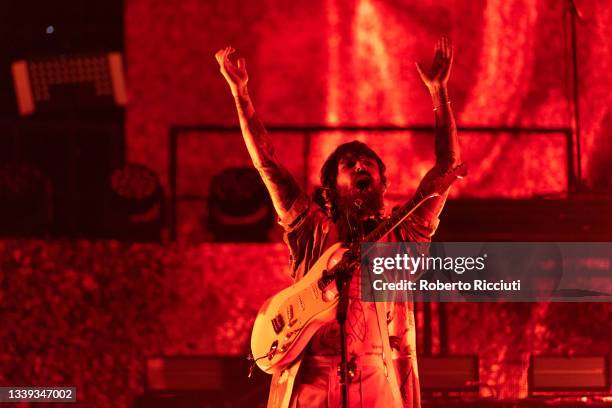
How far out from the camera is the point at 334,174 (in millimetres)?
2092

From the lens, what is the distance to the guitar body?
1.94 meters

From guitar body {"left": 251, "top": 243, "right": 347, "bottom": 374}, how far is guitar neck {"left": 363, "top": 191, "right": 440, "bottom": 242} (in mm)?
84

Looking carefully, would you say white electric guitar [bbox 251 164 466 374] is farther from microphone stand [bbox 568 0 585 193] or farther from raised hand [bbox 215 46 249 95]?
microphone stand [bbox 568 0 585 193]

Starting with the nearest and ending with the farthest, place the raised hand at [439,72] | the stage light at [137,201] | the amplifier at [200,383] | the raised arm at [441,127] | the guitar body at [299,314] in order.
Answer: the guitar body at [299,314], the raised arm at [441,127], the raised hand at [439,72], the amplifier at [200,383], the stage light at [137,201]

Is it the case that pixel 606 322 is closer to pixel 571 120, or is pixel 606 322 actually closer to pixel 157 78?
pixel 571 120

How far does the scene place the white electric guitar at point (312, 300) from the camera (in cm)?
189

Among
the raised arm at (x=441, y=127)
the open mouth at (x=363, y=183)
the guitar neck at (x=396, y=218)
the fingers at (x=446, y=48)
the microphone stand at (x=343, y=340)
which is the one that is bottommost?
the microphone stand at (x=343, y=340)

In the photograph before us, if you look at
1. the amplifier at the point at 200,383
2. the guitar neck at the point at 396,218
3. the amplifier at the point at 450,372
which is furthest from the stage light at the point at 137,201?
the guitar neck at the point at 396,218

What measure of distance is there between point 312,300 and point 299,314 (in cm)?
5

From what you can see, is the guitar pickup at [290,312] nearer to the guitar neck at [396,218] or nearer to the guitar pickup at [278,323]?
the guitar pickup at [278,323]

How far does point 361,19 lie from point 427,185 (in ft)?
6.77

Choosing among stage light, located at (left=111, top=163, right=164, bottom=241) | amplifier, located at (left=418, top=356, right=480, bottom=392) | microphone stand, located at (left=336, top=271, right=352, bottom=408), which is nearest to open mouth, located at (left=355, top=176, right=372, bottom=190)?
microphone stand, located at (left=336, top=271, right=352, bottom=408)

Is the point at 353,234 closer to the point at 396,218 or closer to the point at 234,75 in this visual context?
the point at 396,218

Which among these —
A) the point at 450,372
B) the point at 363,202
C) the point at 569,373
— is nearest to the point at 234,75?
the point at 363,202
